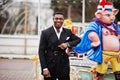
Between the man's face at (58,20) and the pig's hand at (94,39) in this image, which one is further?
the pig's hand at (94,39)

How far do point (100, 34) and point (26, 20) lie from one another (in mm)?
8117

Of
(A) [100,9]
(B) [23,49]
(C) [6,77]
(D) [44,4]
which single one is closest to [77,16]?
(D) [44,4]

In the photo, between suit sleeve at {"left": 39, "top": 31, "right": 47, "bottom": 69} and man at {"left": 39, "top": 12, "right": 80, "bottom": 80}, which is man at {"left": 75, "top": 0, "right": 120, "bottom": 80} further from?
suit sleeve at {"left": 39, "top": 31, "right": 47, "bottom": 69}

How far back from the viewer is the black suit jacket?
484 centimetres

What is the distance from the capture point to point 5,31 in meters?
13.5

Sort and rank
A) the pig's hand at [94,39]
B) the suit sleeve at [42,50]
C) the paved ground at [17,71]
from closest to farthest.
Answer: the suit sleeve at [42,50] < the pig's hand at [94,39] < the paved ground at [17,71]

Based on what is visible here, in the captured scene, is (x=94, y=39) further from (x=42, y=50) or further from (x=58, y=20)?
(x=42, y=50)

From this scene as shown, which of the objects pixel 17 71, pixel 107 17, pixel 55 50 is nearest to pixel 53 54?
pixel 55 50

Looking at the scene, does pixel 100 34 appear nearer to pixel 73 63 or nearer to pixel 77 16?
pixel 73 63

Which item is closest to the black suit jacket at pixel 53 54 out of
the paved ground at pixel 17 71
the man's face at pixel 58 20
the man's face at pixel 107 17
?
the man's face at pixel 58 20

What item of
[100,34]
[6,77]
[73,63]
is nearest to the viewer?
[100,34]

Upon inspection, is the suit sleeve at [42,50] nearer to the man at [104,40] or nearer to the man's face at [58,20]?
the man's face at [58,20]

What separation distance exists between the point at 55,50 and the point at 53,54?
61 millimetres

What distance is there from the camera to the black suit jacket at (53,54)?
4.84 m
